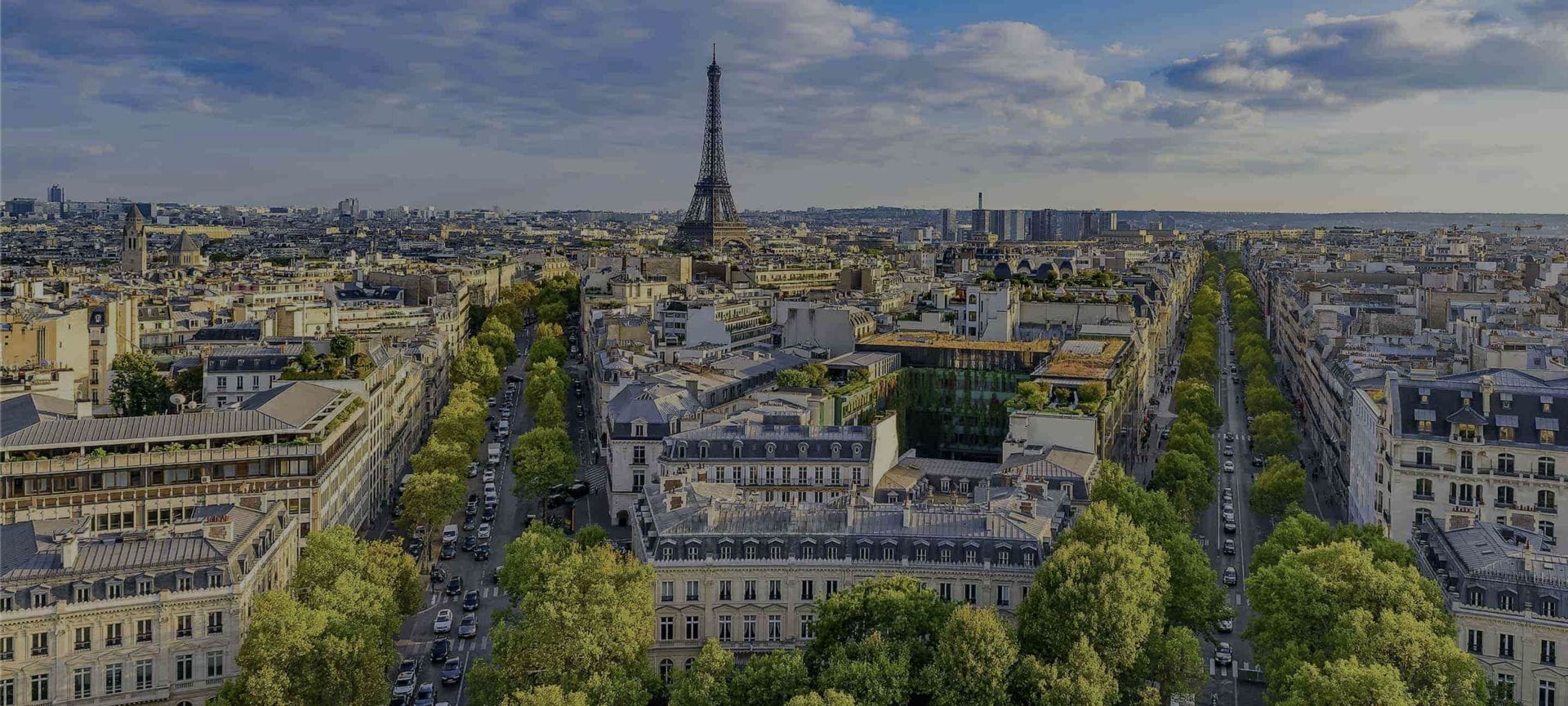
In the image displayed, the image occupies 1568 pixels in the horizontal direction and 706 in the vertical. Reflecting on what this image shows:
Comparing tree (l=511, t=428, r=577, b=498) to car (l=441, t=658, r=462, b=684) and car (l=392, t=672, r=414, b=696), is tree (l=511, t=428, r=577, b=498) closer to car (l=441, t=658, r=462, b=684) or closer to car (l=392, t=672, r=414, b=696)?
car (l=441, t=658, r=462, b=684)

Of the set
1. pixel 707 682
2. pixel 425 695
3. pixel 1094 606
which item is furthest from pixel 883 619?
pixel 425 695

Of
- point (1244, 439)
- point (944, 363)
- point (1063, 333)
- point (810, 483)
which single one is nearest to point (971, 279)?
point (1063, 333)

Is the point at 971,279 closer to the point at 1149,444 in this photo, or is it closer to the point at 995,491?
the point at 1149,444

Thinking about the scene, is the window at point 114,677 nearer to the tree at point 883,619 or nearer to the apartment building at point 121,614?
the apartment building at point 121,614

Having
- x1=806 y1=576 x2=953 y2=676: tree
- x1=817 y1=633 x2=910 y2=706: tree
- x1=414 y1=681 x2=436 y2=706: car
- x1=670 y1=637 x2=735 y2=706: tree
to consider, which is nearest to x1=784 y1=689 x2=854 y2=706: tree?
x1=817 y1=633 x2=910 y2=706: tree

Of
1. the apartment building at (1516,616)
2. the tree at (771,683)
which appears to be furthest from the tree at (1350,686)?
the tree at (771,683)
